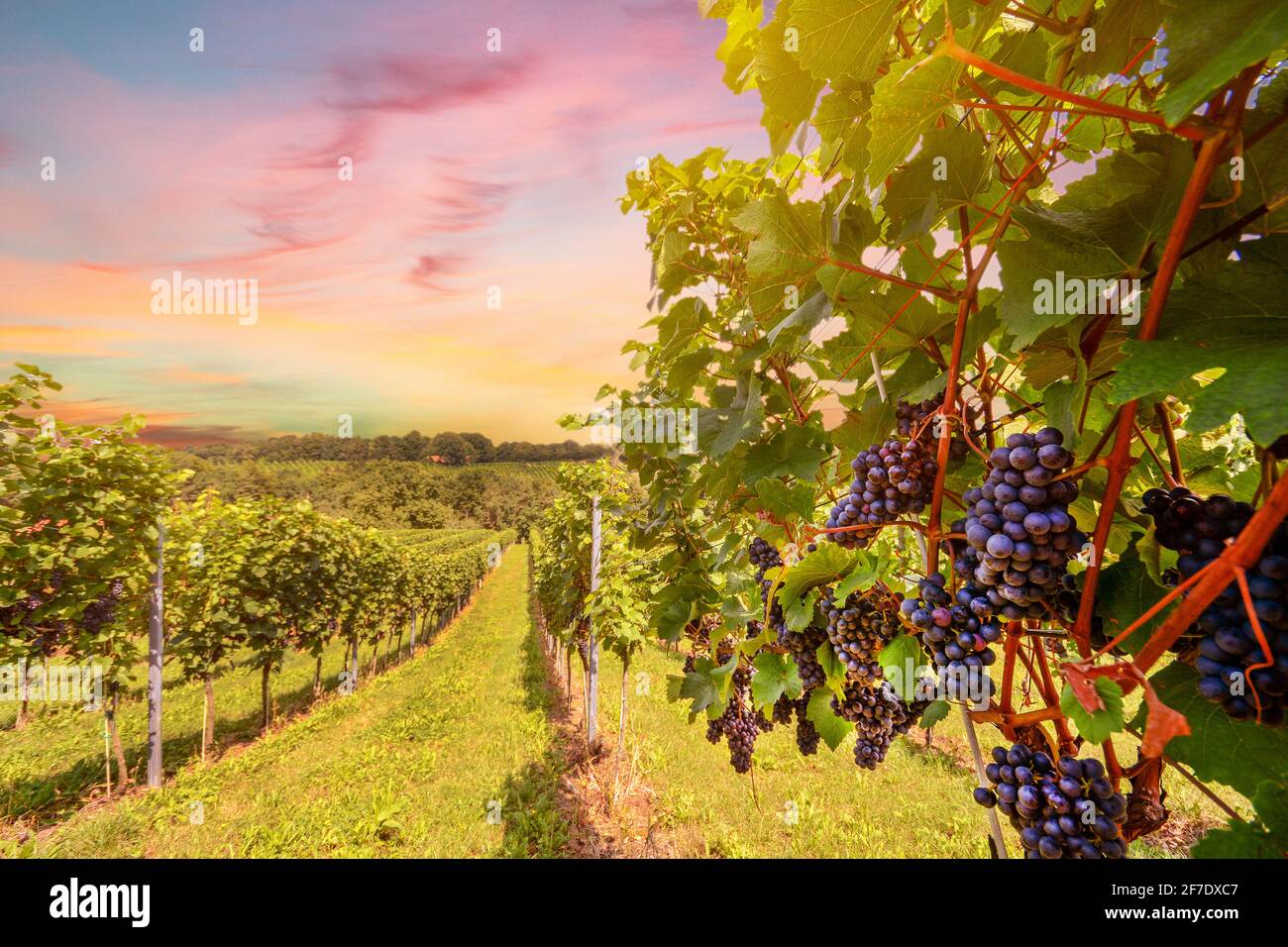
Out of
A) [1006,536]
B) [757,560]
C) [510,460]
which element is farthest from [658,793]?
[510,460]

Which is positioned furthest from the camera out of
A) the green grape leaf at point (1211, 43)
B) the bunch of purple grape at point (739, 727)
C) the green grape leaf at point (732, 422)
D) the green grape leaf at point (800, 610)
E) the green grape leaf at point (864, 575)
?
the bunch of purple grape at point (739, 727)

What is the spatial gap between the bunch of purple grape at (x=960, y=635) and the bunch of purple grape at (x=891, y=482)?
0.17 meters

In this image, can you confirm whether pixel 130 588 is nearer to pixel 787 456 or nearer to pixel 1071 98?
pixel 787 456

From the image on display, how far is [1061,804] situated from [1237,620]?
35 centimetres

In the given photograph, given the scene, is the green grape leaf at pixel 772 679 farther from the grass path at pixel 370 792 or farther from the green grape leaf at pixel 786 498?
the grass path at pixel 370 792

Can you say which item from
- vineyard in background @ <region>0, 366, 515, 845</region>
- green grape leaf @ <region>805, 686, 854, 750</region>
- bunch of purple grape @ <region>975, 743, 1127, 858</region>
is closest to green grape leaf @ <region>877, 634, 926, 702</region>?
bunch of purple grape @ <region>975, 743, 1127, 858</region>

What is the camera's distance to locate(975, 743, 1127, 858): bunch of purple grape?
72cm

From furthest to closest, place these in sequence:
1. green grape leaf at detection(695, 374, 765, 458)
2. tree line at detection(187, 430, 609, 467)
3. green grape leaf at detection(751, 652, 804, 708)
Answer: tree line at detection(187, 430, 609, 467) < green grape leaf at detection(751, 652, 804, 708) < green grape leaf at detection(695, 374, 765, 458)

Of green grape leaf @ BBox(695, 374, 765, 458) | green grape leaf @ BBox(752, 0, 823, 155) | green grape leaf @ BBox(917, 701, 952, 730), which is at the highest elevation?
green grape leaf @ BBox(752, 0, 823, 155)

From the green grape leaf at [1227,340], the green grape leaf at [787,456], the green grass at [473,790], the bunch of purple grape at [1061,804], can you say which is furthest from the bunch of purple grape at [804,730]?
the green grass at [473,790]

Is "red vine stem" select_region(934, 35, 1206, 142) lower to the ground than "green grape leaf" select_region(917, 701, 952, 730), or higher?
higher

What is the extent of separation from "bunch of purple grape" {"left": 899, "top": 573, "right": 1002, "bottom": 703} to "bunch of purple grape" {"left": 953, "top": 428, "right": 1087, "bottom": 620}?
7 cm

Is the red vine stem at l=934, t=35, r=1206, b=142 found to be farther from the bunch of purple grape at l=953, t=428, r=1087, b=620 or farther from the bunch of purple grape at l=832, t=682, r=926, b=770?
the bunch of purple grape at l=832, t=682, r=926, b=770

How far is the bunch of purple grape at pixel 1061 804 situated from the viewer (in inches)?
28.5
